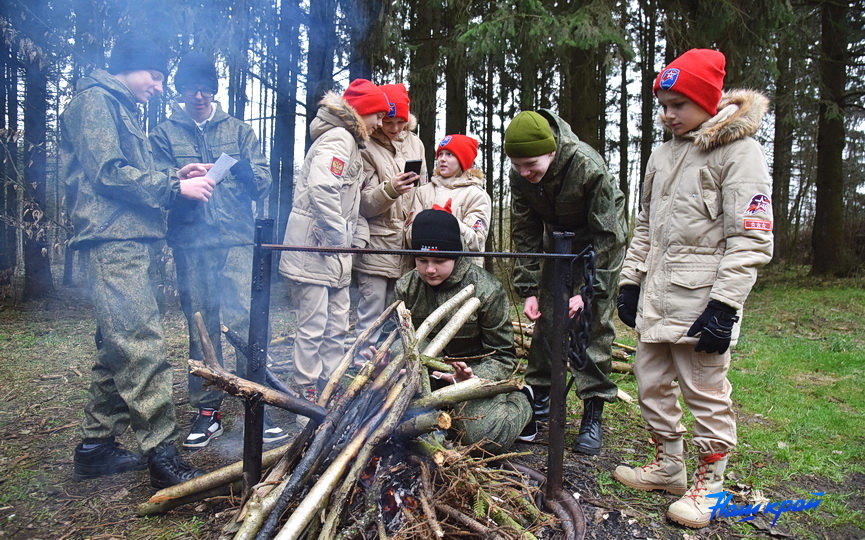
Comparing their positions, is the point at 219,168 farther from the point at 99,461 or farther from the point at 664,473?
the point at 664,473

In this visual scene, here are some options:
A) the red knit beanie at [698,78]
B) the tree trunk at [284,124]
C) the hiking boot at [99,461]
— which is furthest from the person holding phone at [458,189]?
the tree trunk at [284,124]

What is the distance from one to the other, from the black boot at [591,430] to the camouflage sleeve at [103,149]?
2.74m

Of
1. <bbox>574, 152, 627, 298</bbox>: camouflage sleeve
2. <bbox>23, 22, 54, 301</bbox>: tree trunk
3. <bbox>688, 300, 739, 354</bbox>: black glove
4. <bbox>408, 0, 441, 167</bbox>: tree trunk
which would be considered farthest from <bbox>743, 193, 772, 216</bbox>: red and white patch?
<bbox>23, 22, 54, 301</bbox>: tree trunk

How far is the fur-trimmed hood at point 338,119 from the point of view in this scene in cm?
371

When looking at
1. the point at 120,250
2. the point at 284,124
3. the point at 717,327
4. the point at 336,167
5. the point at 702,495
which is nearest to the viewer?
the point at 717,327

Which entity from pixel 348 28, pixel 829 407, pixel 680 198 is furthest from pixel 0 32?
pixel 829 407

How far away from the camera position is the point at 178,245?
3426 mm

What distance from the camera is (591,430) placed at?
334 cm

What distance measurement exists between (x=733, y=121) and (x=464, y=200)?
2.34 metres

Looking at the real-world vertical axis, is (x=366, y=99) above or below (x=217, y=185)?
above

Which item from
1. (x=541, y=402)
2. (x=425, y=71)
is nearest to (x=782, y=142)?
(x=425, y=71)

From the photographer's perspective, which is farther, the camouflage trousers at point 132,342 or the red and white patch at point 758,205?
the camouflage trousers at point 132,342

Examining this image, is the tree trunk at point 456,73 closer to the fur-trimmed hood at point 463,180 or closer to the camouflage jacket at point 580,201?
the fur-trimmed hood at point 463,180

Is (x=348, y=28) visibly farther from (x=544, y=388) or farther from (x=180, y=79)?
(x=544, y=388)
